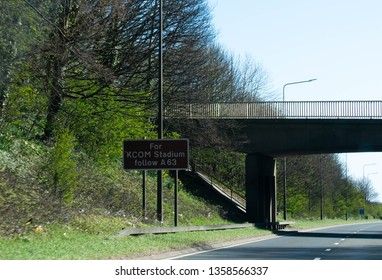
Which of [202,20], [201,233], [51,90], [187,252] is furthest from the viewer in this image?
[202,20]

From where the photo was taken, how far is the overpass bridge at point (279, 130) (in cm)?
5006

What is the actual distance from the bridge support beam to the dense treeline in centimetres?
347

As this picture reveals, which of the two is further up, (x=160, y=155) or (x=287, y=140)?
(x=287, y=140)

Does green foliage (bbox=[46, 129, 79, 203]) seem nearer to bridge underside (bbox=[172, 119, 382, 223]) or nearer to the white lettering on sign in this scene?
the white lettering on sign

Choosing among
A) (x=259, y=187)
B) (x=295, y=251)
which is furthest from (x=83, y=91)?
(x=259, y=187)

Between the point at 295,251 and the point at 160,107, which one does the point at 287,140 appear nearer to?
the point at 160,107

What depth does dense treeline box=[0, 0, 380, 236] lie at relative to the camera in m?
29.1

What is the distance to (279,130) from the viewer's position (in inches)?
2056

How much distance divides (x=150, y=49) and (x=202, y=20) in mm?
5131

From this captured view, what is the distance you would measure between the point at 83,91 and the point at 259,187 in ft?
63.2

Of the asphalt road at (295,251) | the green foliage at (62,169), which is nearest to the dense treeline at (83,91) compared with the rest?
the green foliage at (62,169)

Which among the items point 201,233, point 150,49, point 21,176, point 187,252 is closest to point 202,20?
point 150,49

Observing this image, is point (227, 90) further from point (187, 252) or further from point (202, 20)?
point (187, 252)

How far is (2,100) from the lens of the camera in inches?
1229
